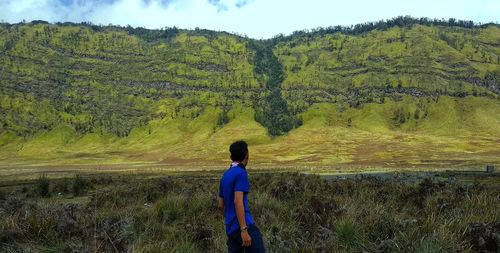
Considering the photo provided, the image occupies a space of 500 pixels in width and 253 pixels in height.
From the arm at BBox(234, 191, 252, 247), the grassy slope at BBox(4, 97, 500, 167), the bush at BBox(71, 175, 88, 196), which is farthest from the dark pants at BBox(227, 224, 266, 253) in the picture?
the grassy slope at BBox(4, 97, 500, 167)

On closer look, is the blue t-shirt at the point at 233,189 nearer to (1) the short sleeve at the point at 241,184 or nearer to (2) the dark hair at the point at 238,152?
(1) the short sleeve at the point at 241,184

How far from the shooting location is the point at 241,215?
6234 mm

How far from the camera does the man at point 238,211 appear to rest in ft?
20.5

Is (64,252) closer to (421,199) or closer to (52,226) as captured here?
(52,226)

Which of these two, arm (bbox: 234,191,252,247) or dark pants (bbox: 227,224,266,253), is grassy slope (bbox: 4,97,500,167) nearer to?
dark pants (bbox: 227,224,266,253)

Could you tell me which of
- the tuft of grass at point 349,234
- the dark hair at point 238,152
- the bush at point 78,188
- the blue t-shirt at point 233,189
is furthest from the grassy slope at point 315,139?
the blue t-shirt at point 233,189

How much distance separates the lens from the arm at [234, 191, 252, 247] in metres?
6.14

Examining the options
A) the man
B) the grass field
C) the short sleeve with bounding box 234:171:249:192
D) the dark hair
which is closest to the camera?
the man

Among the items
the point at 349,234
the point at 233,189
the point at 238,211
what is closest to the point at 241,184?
the point at 233,189

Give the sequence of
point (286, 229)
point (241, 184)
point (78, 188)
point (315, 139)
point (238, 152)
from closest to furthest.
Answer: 1. point (241, 184)
2. point (238, 152)
3. point (286, 229)
4. point (78, 188)
5. point (315, 139)

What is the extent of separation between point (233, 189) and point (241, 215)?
0.39 m

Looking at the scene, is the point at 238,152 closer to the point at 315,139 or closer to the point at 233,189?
the point at 233,189

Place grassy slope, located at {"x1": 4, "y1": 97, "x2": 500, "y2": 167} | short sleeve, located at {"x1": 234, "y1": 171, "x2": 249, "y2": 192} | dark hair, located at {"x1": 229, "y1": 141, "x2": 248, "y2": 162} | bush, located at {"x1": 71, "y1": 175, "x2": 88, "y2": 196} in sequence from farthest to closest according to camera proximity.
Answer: grassy slope, located at {"x1": 4, "y1": 97, "x2": 500, "y2": 167}
bush, located at {"x1": 71, "y1": 175, "x2": 88, "y2": 196}
dark hair, located at {"x1": 229, "y1": 141, "x2": 248, "y2": 162}
short sleeve, located at {"x1": 234, "y1": 171, "x2": 249, "y2": 192}

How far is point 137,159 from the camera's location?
14675 cm
